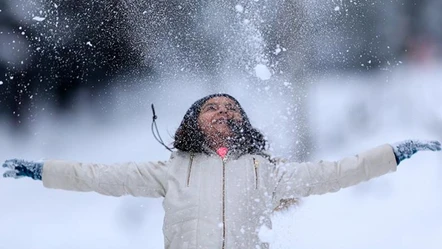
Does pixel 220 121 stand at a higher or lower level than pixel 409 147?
higher

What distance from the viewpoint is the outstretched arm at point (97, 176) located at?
292cm

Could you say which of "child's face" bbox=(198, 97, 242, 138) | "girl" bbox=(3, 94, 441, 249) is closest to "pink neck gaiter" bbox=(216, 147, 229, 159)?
"girl" bbox=(3, 94, 441, 249)

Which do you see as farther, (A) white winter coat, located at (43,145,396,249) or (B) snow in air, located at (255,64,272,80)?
(B) snow in air, located at (255,64,272,80)

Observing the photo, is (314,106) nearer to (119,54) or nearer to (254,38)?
(254,38)

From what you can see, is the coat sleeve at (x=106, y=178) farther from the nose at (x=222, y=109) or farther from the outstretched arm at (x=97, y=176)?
the nose at (x=222, y=109)

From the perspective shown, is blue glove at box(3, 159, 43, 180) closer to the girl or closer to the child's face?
the girl

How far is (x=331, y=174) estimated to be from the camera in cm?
294

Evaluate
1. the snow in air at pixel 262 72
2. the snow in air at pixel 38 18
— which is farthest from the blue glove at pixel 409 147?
the snow in air at pixel 38 18

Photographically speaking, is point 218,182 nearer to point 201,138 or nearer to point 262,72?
point 201,138

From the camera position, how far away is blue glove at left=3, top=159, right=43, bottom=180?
295 cm

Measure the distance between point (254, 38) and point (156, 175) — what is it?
295 centimetres

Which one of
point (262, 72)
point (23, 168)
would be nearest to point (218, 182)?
point (23, 168)

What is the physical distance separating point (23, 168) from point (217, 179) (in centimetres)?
96

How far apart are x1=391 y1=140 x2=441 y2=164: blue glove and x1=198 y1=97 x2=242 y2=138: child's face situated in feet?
2.71
